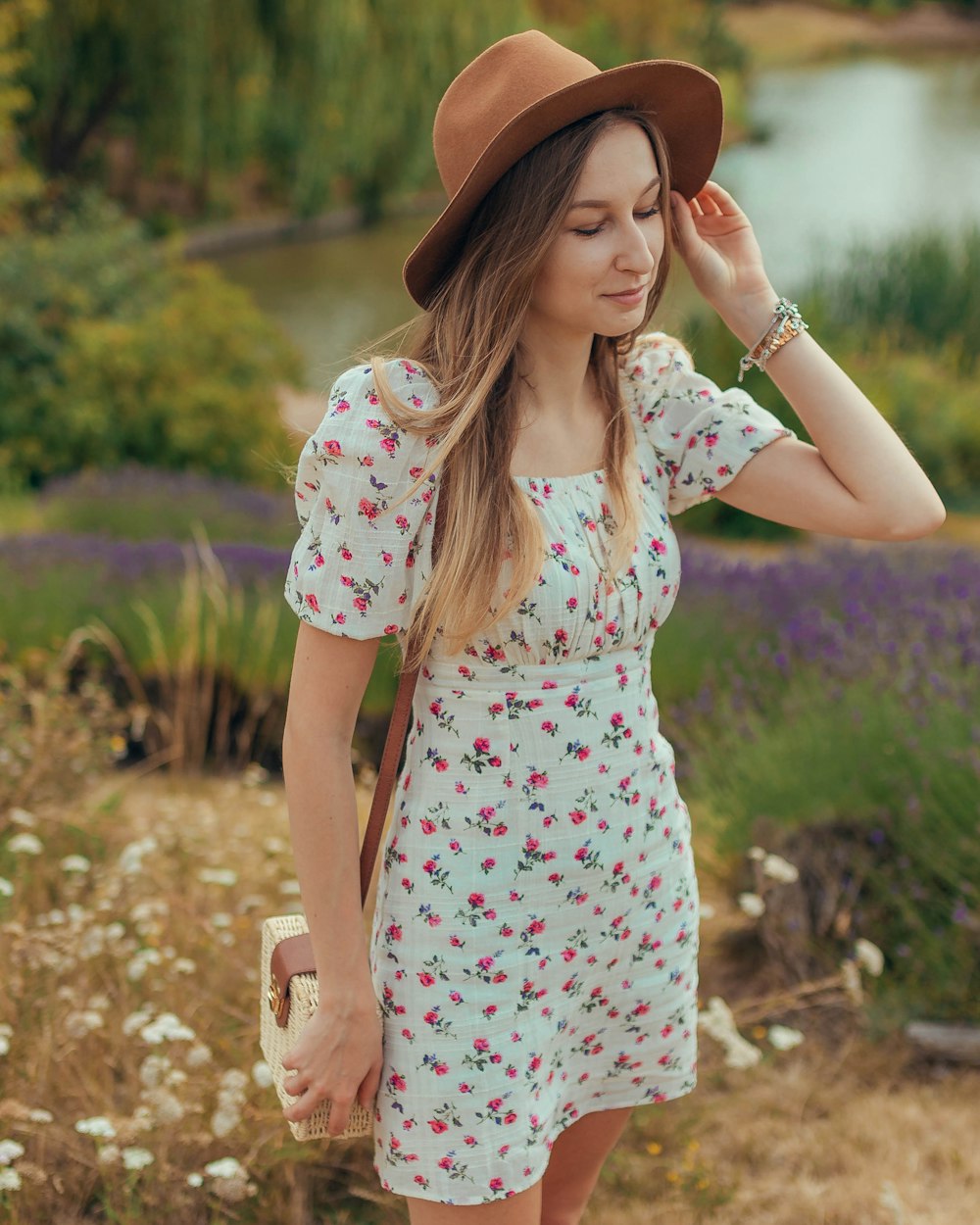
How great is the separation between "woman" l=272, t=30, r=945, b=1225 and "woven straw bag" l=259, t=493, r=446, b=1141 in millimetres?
27

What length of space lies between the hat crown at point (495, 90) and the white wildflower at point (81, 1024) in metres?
1.49

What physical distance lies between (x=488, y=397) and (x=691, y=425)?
13.1 inches

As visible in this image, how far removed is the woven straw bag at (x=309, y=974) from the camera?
1592 mm

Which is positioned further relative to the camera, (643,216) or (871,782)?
(871,782)

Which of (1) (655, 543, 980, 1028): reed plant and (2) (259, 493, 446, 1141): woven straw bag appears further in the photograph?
(1) (655, 543, 980, 1028): reed plant

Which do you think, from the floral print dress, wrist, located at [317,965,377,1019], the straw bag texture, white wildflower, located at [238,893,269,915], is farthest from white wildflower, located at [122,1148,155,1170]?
white wildflower, located at [238,893,269,915]

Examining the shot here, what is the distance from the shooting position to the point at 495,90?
158 cm

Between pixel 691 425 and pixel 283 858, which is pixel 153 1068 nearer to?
pixel 283 858

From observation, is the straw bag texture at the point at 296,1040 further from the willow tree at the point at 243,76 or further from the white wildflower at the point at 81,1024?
the willow tree at the point at 243,76

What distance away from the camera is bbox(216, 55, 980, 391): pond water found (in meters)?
16.5

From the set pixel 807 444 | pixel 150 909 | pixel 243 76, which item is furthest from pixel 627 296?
pixel 243 76

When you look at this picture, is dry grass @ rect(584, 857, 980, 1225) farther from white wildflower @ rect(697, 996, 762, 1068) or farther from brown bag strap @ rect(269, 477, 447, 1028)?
brown bag strap @ rect(269, 477, 447, 1028)

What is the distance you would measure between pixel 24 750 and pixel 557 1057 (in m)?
2.09

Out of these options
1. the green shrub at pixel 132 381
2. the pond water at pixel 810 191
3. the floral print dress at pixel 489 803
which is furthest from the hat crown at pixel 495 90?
the pond water at pixel 810 191
